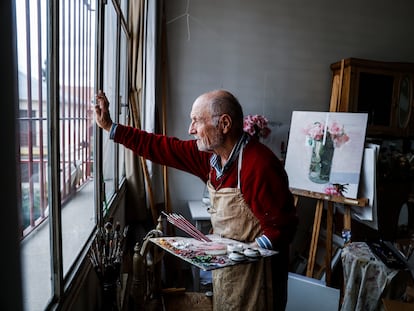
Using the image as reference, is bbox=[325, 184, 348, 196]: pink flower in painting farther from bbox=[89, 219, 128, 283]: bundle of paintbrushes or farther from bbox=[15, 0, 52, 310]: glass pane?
bbox=[15, 0, 52, 310]: glass pane

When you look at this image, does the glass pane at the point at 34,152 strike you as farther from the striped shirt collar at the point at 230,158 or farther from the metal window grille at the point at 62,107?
the striped shirt collar at the point at 230,158

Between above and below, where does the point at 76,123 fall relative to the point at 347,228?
above

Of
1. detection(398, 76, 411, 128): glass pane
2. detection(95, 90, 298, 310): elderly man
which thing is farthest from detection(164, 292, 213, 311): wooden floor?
detection(398, 76, 411, 128): glass pane

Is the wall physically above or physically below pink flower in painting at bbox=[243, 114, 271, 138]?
above

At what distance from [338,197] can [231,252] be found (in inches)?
62.2

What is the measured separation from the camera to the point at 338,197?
7.74 feet

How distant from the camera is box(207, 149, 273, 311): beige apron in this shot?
4.20 ft

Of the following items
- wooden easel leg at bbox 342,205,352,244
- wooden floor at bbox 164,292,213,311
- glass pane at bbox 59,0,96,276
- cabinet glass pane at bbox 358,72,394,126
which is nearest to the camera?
glass pane at bbox 59,0,96,276

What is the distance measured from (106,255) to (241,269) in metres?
0.56

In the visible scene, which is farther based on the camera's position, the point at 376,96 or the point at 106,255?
the point at 376,96

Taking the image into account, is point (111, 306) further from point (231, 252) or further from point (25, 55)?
point (25, 55)

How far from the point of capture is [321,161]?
8.09ft

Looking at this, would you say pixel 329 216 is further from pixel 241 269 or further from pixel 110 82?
pixel 110 82

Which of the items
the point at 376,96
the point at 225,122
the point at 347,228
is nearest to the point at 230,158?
the point at 225,122
